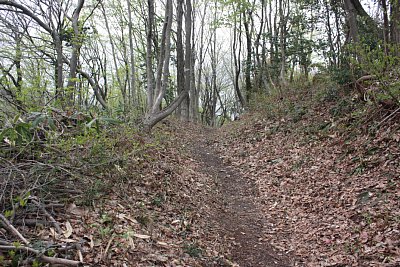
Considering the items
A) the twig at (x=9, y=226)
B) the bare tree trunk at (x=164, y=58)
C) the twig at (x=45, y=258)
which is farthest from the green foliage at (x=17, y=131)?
the bare tree trunk at (x=164, y=58)

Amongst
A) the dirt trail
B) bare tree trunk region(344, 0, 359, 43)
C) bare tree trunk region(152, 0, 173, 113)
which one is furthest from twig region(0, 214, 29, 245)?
bare tree trunk region(344, 0, 359, 43)

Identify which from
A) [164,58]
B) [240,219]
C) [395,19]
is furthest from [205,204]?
[395,19]

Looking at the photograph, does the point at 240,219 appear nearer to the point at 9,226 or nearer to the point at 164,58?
the point at 9,226

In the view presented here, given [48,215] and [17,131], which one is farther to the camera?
[17,131]

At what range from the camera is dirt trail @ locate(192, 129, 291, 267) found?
15.2 feet

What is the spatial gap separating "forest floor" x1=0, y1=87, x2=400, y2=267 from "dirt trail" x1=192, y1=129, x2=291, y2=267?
0.03 metres

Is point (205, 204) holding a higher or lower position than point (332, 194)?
lower

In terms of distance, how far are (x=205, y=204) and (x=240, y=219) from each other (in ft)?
2.59

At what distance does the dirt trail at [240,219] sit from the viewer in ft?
15.2

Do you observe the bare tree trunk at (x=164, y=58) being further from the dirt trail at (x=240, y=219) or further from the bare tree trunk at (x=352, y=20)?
the bare tree trunk at (x=352, y=20)

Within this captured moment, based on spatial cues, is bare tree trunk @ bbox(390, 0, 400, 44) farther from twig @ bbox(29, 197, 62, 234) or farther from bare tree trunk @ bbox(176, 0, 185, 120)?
twig @ bbox(29, 197, 62, 234)

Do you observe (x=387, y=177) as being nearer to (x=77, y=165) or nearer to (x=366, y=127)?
(x=366, y=127)

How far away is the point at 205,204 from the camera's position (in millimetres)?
6160

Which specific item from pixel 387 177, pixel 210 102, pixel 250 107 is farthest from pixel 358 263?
pixel 210 102
